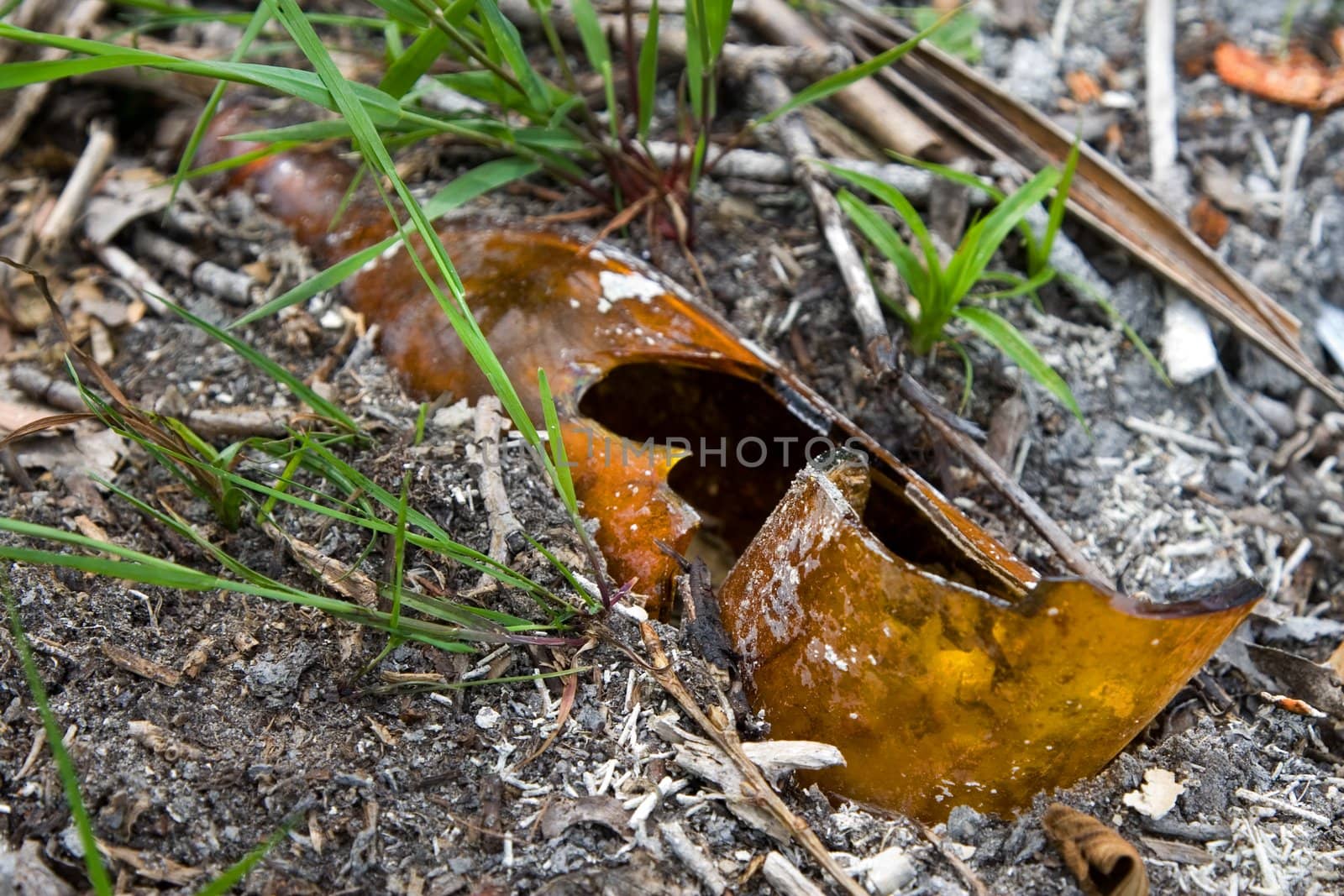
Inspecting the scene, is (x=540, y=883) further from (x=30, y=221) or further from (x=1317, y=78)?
(x=1317, y=78)

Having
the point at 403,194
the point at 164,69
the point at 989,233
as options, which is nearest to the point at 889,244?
the point at 989,233

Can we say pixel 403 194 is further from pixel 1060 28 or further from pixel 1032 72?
pixel 1060 28

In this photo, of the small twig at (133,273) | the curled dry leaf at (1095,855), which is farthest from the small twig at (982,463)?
the small twig at (133,273)

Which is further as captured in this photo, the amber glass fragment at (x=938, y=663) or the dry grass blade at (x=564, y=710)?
the dry grass blade at (x=564, y=710)

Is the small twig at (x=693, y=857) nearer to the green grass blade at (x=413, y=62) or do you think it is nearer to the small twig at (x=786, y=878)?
the small twig at (x=786, y=878)

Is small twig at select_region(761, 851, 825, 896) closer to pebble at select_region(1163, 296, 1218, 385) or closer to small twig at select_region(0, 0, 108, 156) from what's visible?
pebble at select_region(1163, 296, 1218, 385)
